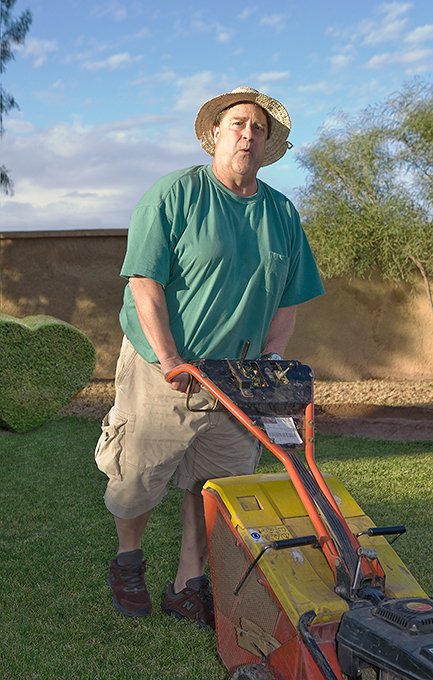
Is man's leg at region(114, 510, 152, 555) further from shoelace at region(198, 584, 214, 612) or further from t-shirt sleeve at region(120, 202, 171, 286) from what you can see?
t-shirt sleeve at region(120, 202, 171, 286)

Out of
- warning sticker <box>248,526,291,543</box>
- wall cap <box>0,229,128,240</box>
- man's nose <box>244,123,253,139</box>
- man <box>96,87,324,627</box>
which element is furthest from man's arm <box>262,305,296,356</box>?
wall cap <box>0,229,128,240</box>

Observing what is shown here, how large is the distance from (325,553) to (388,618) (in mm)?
301

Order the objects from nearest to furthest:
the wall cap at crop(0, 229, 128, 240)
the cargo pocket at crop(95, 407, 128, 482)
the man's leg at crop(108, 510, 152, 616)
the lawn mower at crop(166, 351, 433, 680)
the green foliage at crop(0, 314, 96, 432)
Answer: the lawn mower at crop(166, 351, 433, 680)
the cargo pocket at crop(95, 407, 128, 482)
the man's leg at crop(108, 510, 152, 616)
the green foliage at crop(0, 314, 96, 432)
the wall cap at crop(0, 229, 128, 240)

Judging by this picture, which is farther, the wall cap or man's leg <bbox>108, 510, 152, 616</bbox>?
the wall cap

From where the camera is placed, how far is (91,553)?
3340mm

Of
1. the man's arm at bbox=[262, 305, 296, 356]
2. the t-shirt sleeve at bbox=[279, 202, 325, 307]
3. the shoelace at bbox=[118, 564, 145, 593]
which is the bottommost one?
the shoelace at bbox=[118, 564, 145, 593]

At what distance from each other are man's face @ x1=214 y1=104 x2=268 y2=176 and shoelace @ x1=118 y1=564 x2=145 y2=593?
1705 millimetres

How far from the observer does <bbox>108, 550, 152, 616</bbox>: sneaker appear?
2.58 m

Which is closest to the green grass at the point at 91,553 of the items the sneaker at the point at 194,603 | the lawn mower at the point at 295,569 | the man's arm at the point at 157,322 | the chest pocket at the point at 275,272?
the sneaker at the point at 194,603

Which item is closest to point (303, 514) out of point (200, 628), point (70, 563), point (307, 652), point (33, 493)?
point (307, 652)

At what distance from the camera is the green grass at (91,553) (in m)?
2.35

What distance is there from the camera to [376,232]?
28.6 ft

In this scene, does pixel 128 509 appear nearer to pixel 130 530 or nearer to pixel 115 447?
pixel 130 530

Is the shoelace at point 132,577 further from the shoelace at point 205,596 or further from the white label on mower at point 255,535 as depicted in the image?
the white label on mower at point 255,535
